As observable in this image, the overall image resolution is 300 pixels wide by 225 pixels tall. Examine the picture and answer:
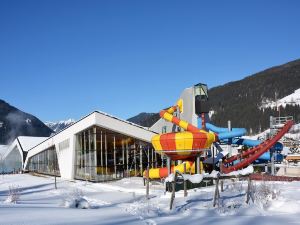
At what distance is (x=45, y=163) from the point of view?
39.8m

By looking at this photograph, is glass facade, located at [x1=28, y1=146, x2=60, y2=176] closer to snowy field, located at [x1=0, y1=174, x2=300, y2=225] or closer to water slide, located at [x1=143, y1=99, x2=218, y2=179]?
water slide, located at [x1=143, y1=99, x2=218, y2=179]

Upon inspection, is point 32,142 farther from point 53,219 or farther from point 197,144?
point 53,219

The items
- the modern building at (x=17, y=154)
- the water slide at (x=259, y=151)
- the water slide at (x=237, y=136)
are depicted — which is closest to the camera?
the water slide at (x=259, y=151)

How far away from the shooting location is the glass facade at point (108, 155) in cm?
3008

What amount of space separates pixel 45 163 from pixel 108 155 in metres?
12.1

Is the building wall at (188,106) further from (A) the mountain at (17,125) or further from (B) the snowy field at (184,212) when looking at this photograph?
(A) the mountain at (17,125)

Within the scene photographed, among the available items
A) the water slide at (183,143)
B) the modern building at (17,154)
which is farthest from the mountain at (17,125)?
the water slide at (183,143)

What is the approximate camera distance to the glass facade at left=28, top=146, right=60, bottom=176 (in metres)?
36.5

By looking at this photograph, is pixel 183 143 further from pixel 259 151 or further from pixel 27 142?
pixel 27 142

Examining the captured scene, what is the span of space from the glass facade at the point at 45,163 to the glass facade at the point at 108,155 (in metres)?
4.76

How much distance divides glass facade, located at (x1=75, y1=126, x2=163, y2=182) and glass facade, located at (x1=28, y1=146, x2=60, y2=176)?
4.76m

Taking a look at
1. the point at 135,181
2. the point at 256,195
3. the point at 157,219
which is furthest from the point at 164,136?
the point at 157,219

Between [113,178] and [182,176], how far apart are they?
56.1ft

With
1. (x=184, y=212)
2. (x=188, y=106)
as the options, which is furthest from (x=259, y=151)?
(x=184, y=212)
